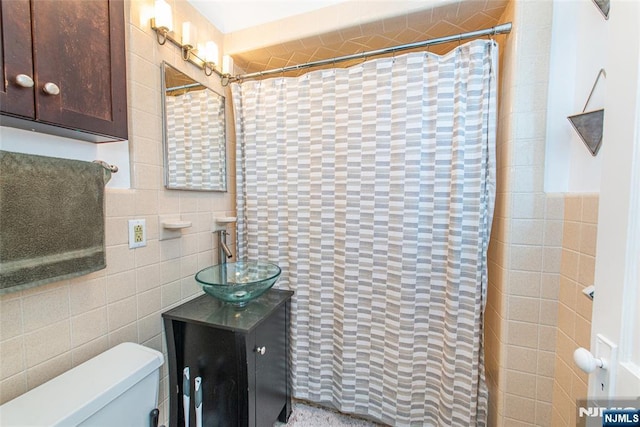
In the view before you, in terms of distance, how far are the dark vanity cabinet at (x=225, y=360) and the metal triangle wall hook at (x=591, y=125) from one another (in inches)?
59.1

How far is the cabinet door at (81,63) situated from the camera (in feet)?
2.15

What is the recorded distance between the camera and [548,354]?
1.09 meters

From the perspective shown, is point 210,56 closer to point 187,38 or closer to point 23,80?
point 187,38

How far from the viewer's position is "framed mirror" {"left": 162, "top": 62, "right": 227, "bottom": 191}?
1216 millimetres

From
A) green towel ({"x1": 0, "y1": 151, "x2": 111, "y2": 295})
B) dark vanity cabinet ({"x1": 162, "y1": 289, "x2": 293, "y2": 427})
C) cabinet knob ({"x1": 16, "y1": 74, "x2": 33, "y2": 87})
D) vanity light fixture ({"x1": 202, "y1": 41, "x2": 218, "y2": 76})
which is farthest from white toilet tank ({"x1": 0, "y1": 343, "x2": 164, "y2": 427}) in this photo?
vanity light fixture ({"x1": 202, "y1": 41, "x2": 218, "y2": 76})

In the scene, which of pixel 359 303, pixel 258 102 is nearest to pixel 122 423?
pixel 359 303

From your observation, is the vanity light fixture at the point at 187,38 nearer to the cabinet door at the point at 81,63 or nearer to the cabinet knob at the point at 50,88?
the cabinet door at the point at 81,63

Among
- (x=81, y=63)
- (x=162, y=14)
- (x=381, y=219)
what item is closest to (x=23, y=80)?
(x=81, y=63)

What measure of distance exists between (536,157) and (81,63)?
5.63ft

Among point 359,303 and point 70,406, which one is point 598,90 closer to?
point 359,303

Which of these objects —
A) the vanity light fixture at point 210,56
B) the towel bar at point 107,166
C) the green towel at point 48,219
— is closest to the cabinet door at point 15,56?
the green towel at point 48,219

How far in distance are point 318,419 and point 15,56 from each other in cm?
200

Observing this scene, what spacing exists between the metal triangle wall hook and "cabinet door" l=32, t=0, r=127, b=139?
164 cm

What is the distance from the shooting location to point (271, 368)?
51.0 inches
